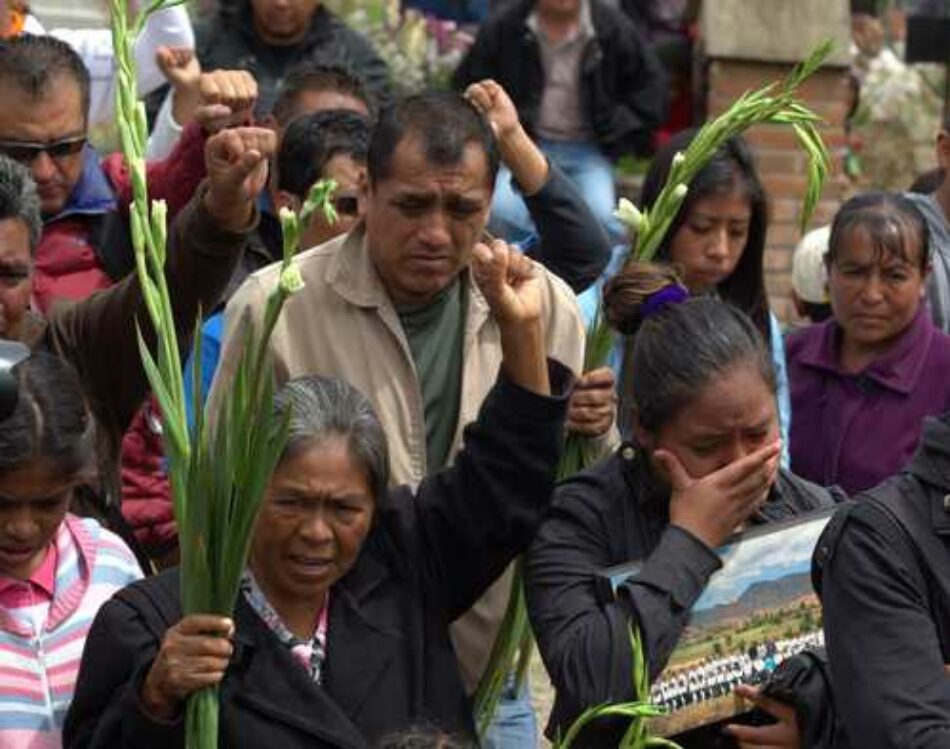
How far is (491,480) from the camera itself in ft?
14.1

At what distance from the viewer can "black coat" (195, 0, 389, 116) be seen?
8.24m

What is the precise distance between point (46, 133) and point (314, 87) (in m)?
1.25

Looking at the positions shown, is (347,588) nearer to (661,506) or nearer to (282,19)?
(661,506)

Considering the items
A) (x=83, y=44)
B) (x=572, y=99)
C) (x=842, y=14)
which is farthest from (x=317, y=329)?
(x=842, y=14)

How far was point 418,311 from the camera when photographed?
492 cm

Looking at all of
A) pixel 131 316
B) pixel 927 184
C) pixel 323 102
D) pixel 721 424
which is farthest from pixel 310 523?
pixel 927 184

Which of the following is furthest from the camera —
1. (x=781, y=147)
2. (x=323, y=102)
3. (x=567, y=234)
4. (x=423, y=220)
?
(x=781, y=147)

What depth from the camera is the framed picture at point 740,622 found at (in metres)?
4.21

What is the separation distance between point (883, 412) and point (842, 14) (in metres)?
4.21

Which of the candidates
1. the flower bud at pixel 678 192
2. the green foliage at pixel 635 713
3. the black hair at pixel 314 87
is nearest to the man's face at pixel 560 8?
the black hair at pixel 314 87

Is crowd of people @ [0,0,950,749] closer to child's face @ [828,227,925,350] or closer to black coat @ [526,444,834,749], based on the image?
black coat @ [526,444,834,749]

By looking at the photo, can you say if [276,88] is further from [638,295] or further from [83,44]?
[638,295]

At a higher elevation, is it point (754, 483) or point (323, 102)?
point (754, 483)

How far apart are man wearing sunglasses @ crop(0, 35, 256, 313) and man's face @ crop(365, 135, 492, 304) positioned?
0.68 meters
